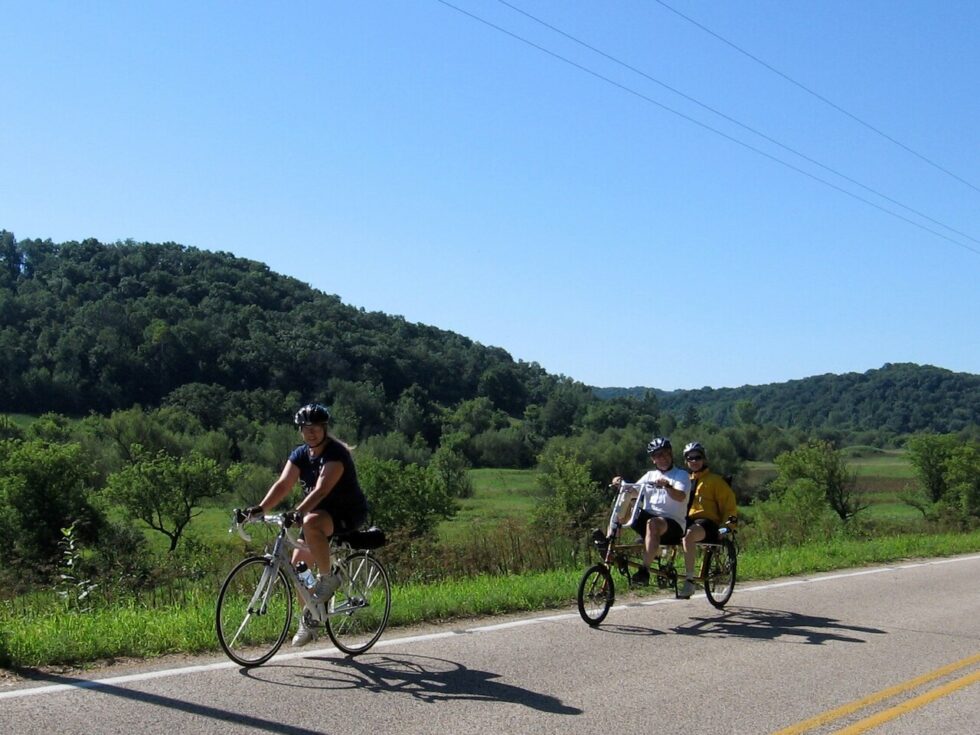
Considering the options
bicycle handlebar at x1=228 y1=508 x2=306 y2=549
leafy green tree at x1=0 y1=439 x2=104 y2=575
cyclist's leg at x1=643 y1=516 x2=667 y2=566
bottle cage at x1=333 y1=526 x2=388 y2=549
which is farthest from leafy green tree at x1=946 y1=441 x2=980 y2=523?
bicycle handlebar at x1=228 y1=508 x2=306 y2=549

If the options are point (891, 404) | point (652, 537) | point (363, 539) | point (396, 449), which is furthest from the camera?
point (891, 404)

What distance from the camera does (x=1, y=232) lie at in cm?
14112

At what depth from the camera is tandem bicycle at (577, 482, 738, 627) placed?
29.2ft

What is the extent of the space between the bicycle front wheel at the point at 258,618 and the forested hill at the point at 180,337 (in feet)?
370

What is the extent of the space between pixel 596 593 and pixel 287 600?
319 cm

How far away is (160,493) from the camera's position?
60.1m

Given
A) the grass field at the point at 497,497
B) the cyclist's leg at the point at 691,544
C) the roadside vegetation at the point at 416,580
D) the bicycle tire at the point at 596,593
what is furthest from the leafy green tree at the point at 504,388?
the bicycle tire at the point at 596,593

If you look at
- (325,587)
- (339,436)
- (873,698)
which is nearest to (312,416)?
(325,587)

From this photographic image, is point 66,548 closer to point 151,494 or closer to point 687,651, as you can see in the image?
point 687,651

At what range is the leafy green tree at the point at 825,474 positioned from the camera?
7081cm

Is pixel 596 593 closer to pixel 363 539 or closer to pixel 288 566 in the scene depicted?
pixel 363 539

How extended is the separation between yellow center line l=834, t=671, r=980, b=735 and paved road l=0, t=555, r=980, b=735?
0.06ft

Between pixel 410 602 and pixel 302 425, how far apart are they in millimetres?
2942

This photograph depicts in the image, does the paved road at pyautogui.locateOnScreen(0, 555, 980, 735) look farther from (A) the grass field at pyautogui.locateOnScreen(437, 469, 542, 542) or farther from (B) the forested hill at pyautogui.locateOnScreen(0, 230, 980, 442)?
(B) the forested hill at pyautogui.locateOnScreen(0, 230, 980, 442)
